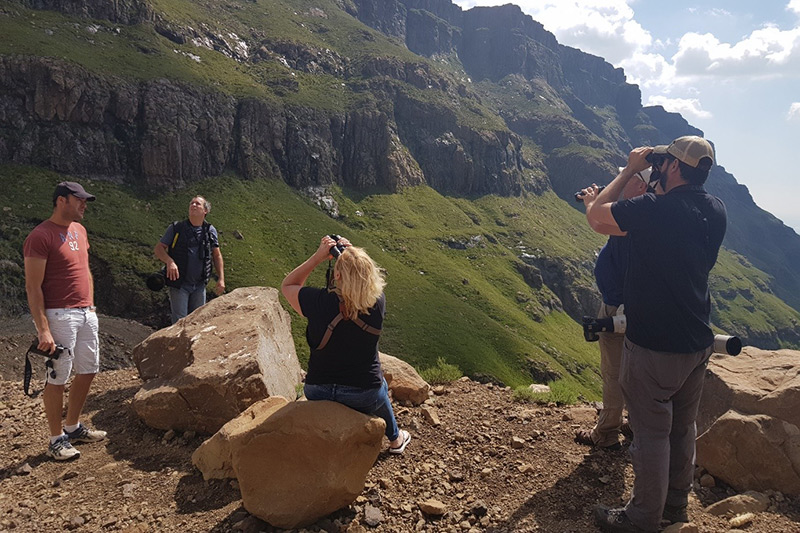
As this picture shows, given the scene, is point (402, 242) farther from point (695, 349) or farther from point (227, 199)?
point (695, 349)

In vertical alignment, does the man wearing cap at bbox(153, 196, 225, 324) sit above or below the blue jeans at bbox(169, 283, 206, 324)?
above

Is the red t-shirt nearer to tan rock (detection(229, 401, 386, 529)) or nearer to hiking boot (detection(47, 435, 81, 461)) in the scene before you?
hiking boot (detection(47, 435, 81, 461))

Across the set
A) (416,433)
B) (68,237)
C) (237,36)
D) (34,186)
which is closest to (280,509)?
(416,433)

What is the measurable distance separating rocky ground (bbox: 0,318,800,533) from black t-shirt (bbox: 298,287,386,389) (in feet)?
3.55

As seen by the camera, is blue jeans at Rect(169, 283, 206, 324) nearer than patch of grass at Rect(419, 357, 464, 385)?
No

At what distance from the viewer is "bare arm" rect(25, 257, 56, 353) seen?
5945mm

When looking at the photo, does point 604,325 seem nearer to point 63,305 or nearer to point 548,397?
point 548,397

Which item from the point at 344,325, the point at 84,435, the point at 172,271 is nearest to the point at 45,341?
the point at 84,435

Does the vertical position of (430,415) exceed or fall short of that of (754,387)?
it falls short

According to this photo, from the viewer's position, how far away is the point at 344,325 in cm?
471

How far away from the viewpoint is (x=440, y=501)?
510 cm

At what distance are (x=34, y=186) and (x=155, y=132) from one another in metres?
25.1

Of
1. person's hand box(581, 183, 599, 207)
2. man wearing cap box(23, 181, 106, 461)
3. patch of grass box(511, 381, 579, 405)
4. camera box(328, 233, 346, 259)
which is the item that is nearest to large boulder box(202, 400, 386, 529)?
camera box(328, 233, 346, 259)

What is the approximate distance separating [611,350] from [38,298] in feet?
24.7
